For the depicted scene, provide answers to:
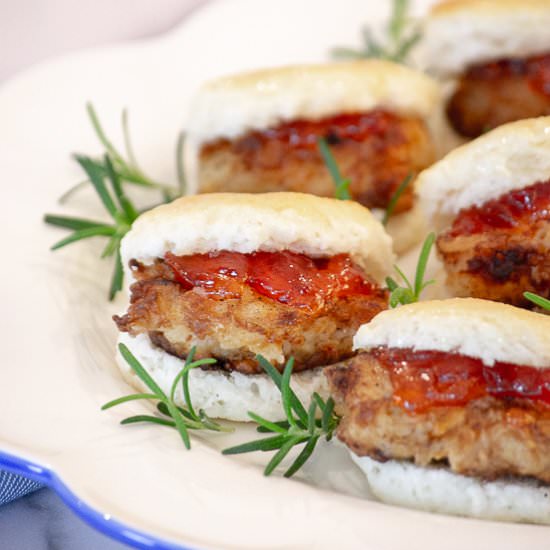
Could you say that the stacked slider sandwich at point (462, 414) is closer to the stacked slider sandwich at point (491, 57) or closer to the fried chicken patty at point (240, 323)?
the fried chicken patty at point (240, 323)

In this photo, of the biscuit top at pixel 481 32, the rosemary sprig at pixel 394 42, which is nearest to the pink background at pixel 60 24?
the rosemary sprig at pixel 394 42

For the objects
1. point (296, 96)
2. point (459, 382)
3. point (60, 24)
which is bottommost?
point (459, 382)

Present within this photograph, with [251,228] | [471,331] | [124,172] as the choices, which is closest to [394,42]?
[124,172]

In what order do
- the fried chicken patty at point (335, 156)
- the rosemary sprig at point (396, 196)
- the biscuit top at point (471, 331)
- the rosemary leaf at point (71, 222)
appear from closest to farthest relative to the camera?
the biscuit top at point (471, 331) < the rosemary sprig at point (396, 196) < the rosemary leaf at point (71, 222) < the fried chicken patty at point (335, 156)

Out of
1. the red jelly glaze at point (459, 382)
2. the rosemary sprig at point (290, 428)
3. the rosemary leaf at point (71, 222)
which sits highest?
the rosemary leaf at point (71, 222)

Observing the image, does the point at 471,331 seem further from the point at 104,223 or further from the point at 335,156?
the point at 104,223
